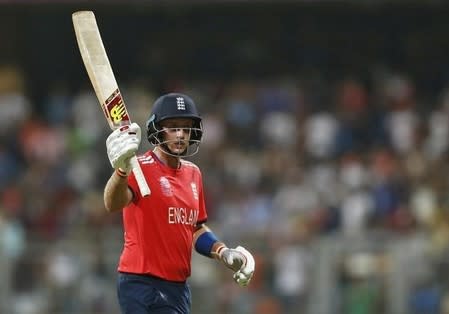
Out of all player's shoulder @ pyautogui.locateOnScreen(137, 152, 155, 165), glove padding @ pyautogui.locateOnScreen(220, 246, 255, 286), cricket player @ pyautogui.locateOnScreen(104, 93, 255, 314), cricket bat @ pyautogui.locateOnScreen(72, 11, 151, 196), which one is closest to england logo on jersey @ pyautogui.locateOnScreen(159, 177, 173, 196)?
cricket player @ pyautogui.locateOnScreen(104, 93, 255, 314)

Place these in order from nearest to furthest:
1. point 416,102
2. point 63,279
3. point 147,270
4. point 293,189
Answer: point 147,270
point 63,279
point 293,189
point 416,102

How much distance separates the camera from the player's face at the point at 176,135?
710cm

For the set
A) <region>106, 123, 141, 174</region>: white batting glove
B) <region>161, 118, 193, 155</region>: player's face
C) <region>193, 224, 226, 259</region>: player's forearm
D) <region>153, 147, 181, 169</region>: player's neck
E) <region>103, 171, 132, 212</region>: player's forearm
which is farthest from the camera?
<region>193, 224, 226, 259</region>: player's forearm

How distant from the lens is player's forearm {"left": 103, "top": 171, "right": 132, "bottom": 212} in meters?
6.66

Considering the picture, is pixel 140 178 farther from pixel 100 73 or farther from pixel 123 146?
pixel 100 73

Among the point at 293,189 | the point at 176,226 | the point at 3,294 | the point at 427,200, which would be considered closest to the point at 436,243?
the point at 427,200

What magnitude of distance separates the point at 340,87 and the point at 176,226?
10.5 meters

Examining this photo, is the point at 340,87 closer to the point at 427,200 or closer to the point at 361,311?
the point at 427,200

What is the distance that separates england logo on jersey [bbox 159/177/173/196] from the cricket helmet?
Answer: 0.67ft

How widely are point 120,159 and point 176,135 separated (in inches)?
26.3

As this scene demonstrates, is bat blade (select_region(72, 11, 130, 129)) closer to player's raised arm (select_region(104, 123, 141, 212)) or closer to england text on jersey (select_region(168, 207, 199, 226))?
player's raised arm (select_region(104, 123, 141, 212))

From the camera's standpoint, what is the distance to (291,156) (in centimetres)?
1580

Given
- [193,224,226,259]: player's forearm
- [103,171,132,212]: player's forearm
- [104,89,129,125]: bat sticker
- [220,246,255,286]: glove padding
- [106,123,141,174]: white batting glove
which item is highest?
[104,89,129,125]: bat sticker

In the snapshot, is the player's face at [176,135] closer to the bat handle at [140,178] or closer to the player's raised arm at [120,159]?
the bat handle at [140,178]
